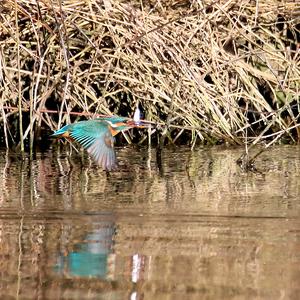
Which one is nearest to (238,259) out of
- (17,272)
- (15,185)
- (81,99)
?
(17,272)

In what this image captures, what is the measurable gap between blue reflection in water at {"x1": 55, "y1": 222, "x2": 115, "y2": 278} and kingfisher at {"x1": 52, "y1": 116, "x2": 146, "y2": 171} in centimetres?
123

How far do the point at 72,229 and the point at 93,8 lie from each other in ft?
11.5

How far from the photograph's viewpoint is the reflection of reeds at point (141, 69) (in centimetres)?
779

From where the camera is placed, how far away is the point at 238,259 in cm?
436

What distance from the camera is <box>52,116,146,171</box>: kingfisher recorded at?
6.11 metres

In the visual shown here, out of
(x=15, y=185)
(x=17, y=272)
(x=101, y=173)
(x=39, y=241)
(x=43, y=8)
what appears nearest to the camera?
(x=17, y=272)

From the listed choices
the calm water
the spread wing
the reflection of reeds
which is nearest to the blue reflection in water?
the calm water

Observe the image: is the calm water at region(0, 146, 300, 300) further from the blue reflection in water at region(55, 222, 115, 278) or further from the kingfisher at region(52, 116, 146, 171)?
the kingfisher at region(52, 116, 146, 171)

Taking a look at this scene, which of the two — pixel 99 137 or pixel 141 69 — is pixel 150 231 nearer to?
pixel 99 137

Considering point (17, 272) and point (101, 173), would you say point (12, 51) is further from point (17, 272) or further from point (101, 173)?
point (17, 272)

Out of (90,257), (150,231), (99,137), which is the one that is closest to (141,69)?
(99,137)

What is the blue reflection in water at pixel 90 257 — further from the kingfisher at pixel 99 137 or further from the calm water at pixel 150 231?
the kingfisher at pixel 99 137

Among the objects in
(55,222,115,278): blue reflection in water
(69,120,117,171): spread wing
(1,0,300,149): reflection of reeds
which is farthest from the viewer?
(1,0,300,149): reflection of reeds

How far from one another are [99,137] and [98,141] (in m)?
0.03
